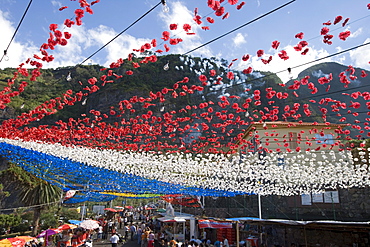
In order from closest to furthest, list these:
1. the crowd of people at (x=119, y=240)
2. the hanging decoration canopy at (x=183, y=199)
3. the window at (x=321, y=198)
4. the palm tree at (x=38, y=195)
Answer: the crowd of people at (x=119, y=240) → the window at (x=321, y=198) → the palm tree at (x=38, y=195) → the hanging decoration canopy at (x=183, y=199)

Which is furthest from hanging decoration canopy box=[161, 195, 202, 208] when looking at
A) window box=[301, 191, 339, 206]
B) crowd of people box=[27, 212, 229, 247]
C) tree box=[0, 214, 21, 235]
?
tree box=[0, 214, 21, 235]

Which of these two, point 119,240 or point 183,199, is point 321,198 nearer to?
point 183,199

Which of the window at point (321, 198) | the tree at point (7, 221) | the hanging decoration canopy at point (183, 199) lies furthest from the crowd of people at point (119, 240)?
the window at point (321, 198)

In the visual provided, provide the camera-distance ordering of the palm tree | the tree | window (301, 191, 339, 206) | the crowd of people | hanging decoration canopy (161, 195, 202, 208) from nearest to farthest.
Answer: the crowd of people → window (301, 191, 339, 206) → the palm tree → the tree → hanging decoration canopy (161, 195, 202, 208)

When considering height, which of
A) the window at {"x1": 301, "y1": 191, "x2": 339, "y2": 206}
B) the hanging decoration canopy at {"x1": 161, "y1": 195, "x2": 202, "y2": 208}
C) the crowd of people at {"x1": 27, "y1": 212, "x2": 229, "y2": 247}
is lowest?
the crowd of people at {"x1": 27, "y1": 212, "x2": 229, "y2": 247}

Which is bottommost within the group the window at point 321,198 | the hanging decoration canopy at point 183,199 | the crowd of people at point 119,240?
the crowd of people at point 119,240

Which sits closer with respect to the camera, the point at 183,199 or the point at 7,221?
the point at 7,221

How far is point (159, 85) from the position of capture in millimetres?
63219

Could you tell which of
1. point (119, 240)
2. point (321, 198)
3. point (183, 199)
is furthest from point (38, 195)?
point (321, 198)

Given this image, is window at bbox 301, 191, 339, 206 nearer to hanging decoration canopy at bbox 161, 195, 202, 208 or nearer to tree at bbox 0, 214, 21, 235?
hanging decoration canopy at bbox 161, 195, 202, 208

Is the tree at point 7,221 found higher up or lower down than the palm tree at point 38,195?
lower down

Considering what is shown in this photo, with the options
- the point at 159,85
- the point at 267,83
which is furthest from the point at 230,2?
the point at 267,83

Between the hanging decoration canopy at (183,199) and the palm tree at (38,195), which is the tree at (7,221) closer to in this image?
the palm tree at (38,195)

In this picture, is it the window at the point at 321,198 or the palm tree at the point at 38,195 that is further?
the palm tree at the point at 38,195
